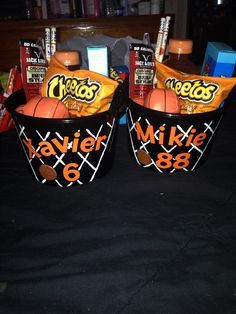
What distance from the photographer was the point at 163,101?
0.49 metres

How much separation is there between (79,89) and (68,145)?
0.39ft

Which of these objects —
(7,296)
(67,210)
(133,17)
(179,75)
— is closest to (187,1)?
(133,17)

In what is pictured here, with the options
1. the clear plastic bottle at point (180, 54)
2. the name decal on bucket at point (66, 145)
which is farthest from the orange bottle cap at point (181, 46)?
the name decal on bucket at point (66, 145)

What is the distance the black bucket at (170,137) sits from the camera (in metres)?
0.47

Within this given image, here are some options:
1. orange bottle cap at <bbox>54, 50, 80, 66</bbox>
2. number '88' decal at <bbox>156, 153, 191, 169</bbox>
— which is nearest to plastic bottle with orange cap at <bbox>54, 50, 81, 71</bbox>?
orange bottle cap at <bbox>54, 50, 80, 66</bbox>

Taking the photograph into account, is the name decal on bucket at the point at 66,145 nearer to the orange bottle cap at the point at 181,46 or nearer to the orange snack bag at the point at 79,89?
the orange snack bag at the point at 79,89

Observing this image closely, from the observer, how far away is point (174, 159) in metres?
0.51

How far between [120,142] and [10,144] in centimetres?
25

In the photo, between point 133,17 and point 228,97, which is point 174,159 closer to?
point 228,97

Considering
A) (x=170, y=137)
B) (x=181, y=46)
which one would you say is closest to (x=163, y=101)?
(x=170, y=137)

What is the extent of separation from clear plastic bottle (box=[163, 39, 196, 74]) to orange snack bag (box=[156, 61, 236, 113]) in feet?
0.30

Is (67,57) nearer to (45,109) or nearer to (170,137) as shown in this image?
(45,109)

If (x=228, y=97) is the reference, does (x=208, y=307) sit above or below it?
below

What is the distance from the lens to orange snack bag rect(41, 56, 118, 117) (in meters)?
0.49
